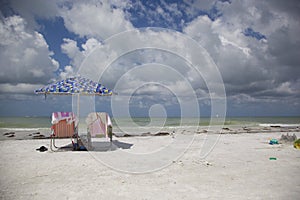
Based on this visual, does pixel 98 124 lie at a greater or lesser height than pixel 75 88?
lesser

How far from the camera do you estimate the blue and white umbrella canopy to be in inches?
275

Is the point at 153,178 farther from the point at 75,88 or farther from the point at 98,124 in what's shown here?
the point at 75,88

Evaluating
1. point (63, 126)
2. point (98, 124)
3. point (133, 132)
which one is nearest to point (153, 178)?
point (98, 124)

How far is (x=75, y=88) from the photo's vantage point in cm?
707

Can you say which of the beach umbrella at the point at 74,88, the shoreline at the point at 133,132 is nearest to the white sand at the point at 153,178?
the beach umbrella at the point at 74,88

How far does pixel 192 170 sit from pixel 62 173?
269 centimetres

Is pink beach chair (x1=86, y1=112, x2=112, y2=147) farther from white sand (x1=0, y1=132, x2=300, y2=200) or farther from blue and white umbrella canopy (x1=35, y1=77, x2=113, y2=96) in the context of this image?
white sand (x1=0, y1=132, x2=300, y2=200)

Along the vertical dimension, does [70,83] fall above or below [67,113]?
above

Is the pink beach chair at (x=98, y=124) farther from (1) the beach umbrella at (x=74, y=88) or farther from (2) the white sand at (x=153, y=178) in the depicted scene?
(2) the white sand at (x=153, y=178)

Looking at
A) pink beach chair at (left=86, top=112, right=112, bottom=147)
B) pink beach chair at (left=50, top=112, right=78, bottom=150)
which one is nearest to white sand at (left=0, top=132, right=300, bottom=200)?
pink beach chair at (left=50, top=112, right=78, bottom=150)

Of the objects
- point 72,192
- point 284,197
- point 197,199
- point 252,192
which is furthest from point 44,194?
point 284,197

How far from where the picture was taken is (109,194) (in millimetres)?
3465

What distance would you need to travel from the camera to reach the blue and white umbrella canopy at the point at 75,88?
6.99 metres

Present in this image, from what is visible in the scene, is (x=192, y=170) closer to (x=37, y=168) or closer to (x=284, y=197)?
(x=284, y=197)
